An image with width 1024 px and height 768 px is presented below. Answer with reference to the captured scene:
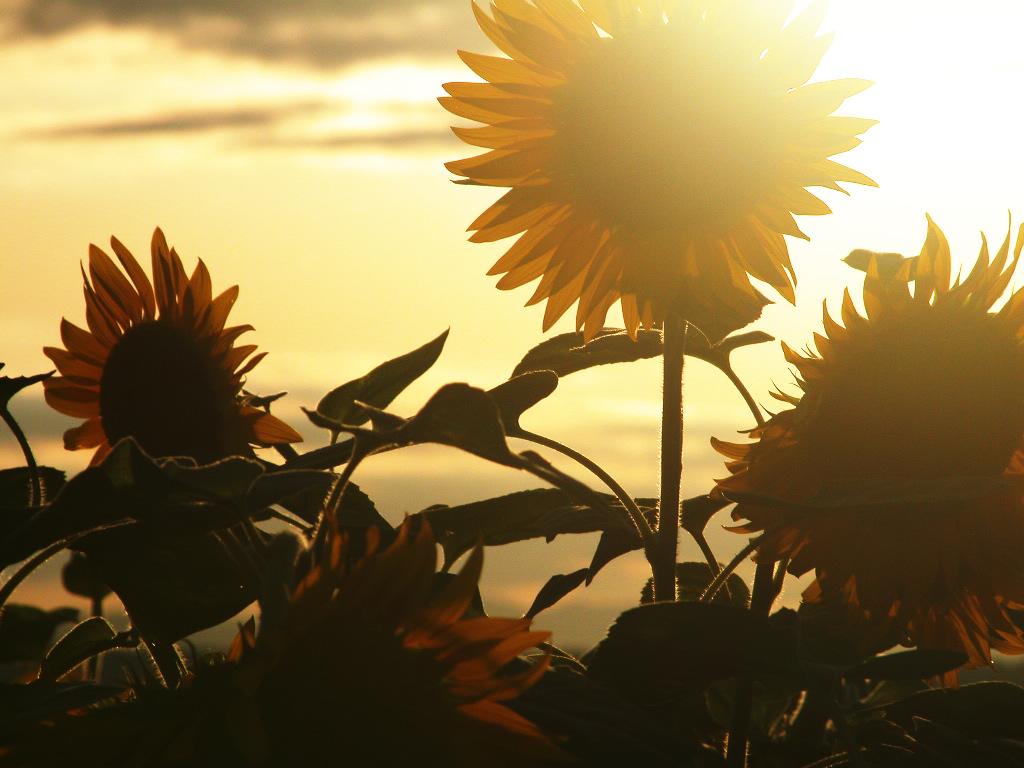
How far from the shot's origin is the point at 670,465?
1.33 meters

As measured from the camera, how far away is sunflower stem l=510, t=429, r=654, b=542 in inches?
50.6

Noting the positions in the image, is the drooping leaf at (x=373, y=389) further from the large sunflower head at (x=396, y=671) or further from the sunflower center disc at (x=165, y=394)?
the large sunflower head at (x=396, y=671)

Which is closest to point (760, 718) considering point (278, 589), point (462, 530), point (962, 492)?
point (462, 530)

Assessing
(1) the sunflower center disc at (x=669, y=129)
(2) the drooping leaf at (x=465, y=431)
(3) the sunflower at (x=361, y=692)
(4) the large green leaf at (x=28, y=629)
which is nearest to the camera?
(3) the sunflower at (x=361, y=692)

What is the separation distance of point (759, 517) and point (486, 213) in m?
0.48

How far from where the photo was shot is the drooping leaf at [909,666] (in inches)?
43.6

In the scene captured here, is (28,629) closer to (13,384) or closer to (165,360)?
(165,360)

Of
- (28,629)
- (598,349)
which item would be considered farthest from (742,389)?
(28,629)

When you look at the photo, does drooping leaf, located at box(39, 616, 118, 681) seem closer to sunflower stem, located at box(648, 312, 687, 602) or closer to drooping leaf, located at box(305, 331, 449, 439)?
drooping leaf, located at box(305, 331, 449, 439)

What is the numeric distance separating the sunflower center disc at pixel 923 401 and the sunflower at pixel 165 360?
0.76m

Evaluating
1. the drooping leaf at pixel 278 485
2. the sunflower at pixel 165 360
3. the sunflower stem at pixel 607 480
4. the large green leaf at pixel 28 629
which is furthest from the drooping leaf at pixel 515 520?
the large green leaf at pixel 28 629

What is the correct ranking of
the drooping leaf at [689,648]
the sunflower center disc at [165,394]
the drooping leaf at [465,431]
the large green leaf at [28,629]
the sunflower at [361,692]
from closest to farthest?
the sunflower at [361,692]
the drooping leaf at [465,431]
the drooping leaf at [689,648]
the sunflower center disc at [165,394]
the large green leaf at [28,629]

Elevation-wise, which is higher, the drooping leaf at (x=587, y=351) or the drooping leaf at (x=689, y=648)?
the drooping leaf at (x=587, y=351)

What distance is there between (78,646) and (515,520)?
559 mm
